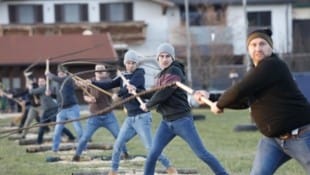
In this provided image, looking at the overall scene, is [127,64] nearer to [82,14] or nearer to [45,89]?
[45,89]

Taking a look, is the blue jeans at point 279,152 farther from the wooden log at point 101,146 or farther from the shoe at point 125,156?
the wooden log at point 101,146

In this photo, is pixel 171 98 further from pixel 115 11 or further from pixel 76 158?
pixel 115 11

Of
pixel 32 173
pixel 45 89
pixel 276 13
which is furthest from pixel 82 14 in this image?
pixel 32 173

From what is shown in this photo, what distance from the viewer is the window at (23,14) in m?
54.8

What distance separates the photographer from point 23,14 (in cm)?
5484

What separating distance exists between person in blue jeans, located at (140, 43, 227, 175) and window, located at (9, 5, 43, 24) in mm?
44166

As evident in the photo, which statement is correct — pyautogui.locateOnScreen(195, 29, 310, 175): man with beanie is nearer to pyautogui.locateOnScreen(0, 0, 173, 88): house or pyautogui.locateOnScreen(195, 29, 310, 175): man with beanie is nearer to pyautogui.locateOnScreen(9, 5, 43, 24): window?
pyautogui.locateOnScreen(0, 0, 173, 88): house

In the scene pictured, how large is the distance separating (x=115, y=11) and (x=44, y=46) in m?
9.58

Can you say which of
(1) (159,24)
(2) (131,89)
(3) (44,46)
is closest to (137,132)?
(2) (131,89)

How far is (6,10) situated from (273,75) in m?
48.3

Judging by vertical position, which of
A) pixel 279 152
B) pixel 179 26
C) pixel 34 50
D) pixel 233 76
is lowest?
pixel 233 76

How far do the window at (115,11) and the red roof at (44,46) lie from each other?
7552mm

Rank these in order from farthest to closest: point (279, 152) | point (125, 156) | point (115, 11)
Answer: point (115, 11) < point (125, 156) < point (279, 152)

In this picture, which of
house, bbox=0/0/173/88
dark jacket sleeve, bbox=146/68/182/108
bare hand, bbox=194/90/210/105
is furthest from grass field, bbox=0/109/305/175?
house, bbox=0/0/173/88
